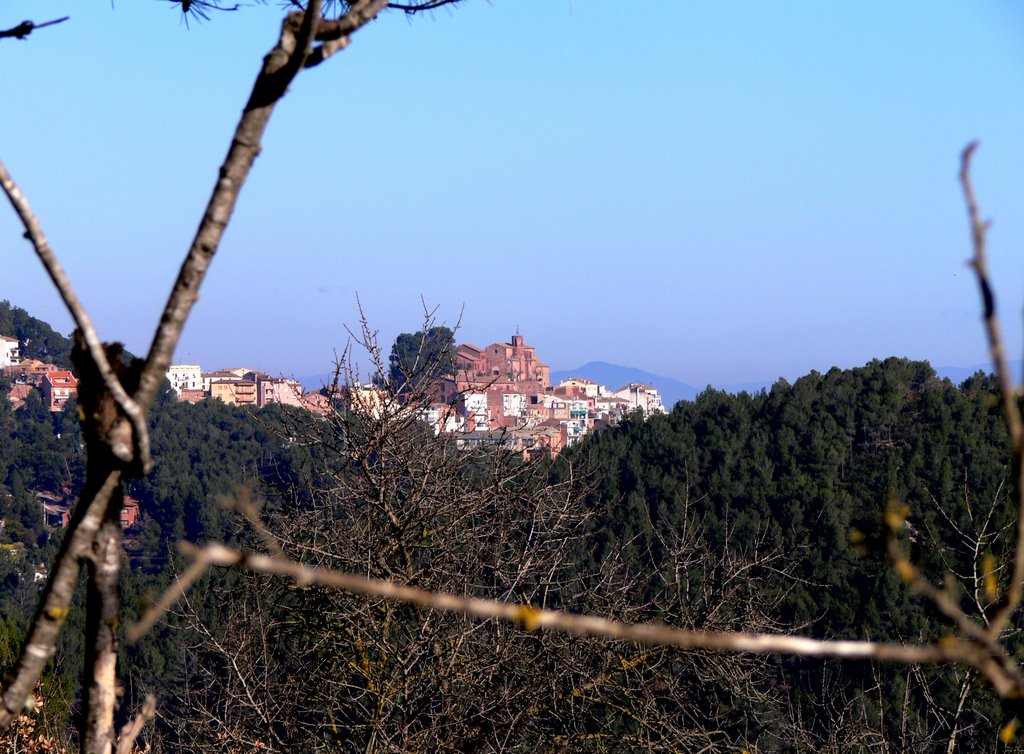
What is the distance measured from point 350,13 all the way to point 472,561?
18.0ft

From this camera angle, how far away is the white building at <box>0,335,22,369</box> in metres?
80.2

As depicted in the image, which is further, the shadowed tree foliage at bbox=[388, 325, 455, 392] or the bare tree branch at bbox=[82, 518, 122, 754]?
the shadowed tree foliage at bbox=[388, 325, 455, 392]

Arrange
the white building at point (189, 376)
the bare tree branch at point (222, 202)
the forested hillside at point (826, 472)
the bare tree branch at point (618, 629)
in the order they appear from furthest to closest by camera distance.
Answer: the white building at point (189, 376) → the forested hillside at point (826, 472) → the bare tree branch at point (222, 202) → the bare tree branch at point (618, 629)

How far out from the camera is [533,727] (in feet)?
21.1

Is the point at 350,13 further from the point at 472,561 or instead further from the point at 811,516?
the point at 811,516

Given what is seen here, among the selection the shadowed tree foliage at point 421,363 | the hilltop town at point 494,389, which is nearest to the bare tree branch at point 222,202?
the shadowed tree foliage at point 421,363

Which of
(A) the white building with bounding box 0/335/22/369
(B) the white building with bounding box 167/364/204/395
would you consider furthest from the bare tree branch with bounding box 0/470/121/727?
(B) the white building with bounding box 167/364/204/395

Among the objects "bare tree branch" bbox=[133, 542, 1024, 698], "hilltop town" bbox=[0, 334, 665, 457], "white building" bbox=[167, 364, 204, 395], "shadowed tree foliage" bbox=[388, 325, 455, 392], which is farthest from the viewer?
"white building" bbox=[167, 364, 204, 395]

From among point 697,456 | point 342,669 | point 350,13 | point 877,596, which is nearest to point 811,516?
point 877,596

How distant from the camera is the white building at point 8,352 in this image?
80.2 meters

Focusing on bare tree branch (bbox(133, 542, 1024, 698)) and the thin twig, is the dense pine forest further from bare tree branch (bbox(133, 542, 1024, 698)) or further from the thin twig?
the thin twig

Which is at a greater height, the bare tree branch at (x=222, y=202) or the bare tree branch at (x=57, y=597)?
the bare tree branch at (x=222, y=202)

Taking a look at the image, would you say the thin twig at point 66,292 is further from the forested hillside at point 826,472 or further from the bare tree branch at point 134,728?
the forested hillside at point 826,472

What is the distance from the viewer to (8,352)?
269 ft
